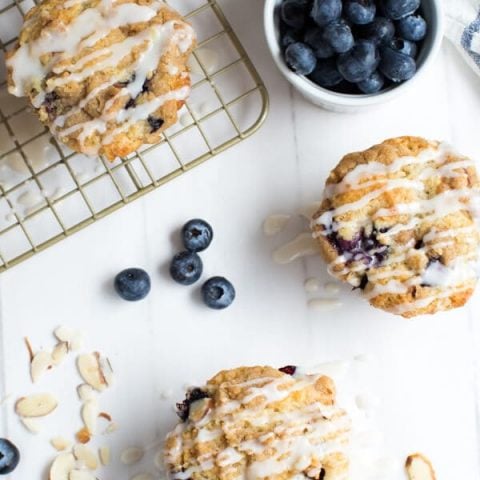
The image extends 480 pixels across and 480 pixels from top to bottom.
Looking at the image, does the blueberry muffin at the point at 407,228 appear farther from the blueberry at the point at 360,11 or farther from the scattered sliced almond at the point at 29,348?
the scattered sliced almond at the point at 29,348

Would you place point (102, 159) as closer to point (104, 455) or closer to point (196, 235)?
point (196, 235)

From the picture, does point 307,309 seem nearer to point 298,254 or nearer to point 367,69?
point 298,254

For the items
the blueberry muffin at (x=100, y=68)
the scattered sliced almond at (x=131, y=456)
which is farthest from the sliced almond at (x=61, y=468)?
the blueberry muffin at (x=100, y=68)

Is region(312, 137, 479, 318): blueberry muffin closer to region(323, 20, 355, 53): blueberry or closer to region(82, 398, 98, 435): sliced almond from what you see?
region(323, 20, 355, 53): blueberry

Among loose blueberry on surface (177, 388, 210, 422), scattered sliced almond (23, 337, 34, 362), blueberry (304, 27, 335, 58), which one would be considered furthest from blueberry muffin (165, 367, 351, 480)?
blueberry (304, 27, 335, 58)

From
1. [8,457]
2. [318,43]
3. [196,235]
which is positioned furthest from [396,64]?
[8,457]

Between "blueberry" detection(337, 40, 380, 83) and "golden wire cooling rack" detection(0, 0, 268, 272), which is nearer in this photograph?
"blueberry" detection(337, 40, 380, 83)

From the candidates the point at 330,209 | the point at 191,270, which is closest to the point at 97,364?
the point at 191,270
